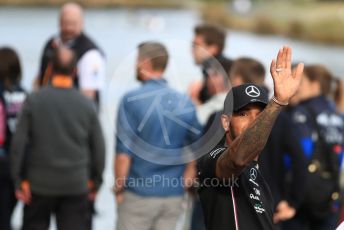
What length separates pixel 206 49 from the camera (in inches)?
284

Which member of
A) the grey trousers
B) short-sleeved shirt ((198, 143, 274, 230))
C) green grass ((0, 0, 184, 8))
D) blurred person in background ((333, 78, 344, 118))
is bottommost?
the grey trousers

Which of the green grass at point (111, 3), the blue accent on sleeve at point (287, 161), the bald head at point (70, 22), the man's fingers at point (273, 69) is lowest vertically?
the blue accent on sleeve at point (287, 161)

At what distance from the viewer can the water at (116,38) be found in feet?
49.5

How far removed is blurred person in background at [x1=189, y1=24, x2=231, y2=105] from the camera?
7.02 m

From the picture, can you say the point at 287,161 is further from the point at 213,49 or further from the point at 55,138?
the point at 55,138

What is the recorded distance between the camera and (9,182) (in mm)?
7098

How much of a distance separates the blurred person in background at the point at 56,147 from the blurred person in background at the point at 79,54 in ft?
3.94

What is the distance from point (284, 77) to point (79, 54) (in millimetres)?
3976

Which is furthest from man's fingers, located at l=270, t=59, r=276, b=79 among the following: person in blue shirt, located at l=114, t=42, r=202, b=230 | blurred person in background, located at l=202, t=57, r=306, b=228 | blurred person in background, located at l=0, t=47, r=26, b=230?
blurred person in background, located at l=0, t=47, r=26, b=230

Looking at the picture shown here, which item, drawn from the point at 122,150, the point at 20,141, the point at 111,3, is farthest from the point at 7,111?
the point at 111,3

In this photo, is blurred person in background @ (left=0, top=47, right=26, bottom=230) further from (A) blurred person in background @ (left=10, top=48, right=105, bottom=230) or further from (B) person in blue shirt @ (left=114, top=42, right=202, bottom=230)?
(B) person in blue shirt @ (left=114, top=42, right=202, bottom=230)

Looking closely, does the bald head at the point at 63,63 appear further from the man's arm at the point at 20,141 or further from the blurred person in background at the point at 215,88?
the blurred person in background at the point at 215,88

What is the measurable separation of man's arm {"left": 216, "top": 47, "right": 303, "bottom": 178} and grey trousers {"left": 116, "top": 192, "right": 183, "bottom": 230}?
2188mm

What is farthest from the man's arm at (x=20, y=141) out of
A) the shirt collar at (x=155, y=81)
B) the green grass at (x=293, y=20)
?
the green grass at (x=293, y=20)
